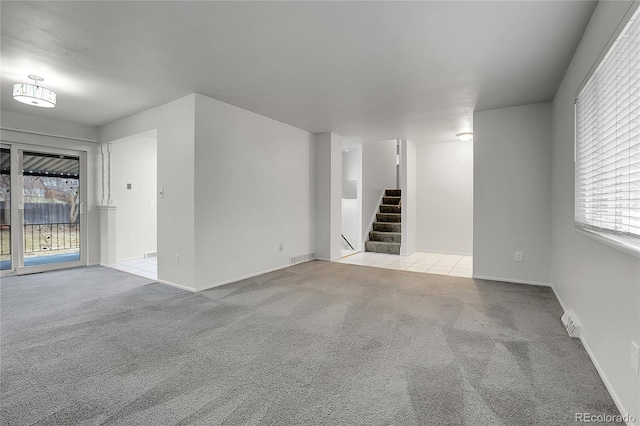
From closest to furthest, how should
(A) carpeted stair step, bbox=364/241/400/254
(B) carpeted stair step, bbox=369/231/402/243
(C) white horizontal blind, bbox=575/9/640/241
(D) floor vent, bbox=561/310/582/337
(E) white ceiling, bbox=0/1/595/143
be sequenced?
1. (C) white horizontal blind, bbox=575/9/640/241
2. (E) white ceiling, bbox=0/1/595/143
3. (D) floor vent, bbox=561/310/582/337
4. (A) carpeted stair step, bbox=364/241/400/254
5. (B) carpeted stair step, bbox=369/231/402/243

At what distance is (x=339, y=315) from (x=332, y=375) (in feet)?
3.39

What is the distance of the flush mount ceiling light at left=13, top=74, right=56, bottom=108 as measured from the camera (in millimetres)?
3055

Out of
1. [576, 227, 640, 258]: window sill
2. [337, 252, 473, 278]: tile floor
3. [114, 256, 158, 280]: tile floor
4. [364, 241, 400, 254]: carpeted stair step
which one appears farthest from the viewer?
[364, 241, 400, 254]: carpeted stair step

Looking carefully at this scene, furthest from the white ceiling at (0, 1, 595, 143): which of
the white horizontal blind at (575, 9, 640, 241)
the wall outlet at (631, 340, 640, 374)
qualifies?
the wall outlet at (631, 340, 640, 374)

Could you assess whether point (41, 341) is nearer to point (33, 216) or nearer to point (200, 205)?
point (200, 205)

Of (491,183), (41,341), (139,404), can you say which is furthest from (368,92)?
(41,341)

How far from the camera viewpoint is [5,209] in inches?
179

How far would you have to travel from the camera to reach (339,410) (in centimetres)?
157

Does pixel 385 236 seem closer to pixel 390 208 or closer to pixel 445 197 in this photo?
pixel 390 208

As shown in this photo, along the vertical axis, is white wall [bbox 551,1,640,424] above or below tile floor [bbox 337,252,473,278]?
above

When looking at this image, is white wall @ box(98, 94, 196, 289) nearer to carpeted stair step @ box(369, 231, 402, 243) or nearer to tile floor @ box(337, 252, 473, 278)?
tile floor @ box(337, 252, 473, 278)

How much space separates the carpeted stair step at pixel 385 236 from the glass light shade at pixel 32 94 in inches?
237

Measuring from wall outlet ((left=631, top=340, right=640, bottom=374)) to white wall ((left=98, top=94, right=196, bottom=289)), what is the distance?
3719 mm

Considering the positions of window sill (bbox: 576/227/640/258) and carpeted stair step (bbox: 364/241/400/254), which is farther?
carpeted stair step (bbox: 364/241/400/254)
